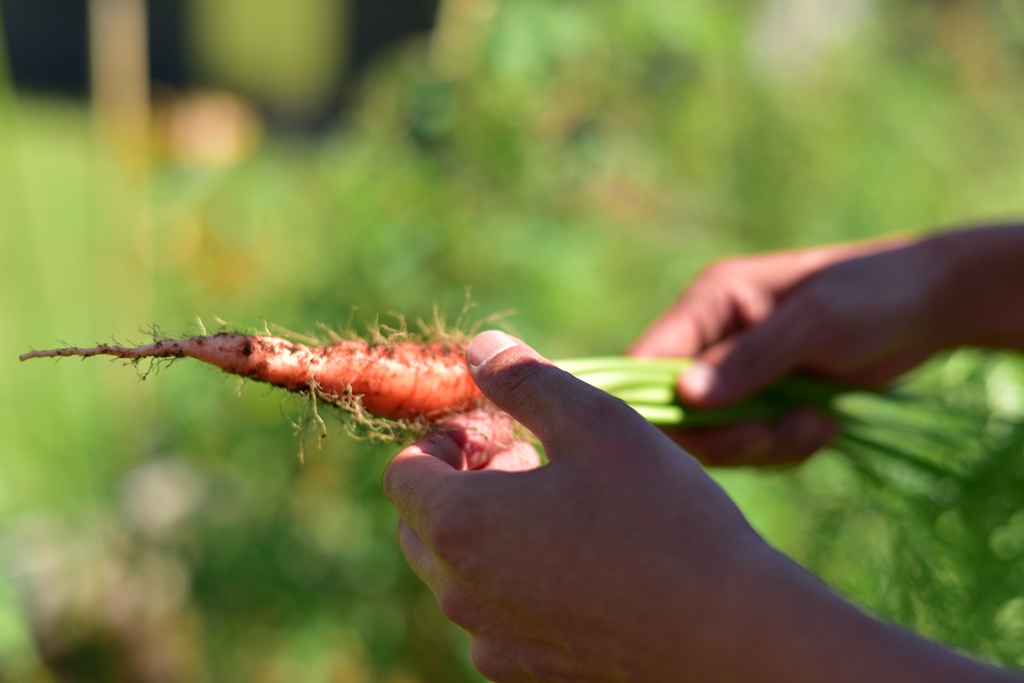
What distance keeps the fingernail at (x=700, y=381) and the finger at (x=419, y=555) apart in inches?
20.7

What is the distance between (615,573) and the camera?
25.3 inches

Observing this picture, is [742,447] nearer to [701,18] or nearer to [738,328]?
[738,328]

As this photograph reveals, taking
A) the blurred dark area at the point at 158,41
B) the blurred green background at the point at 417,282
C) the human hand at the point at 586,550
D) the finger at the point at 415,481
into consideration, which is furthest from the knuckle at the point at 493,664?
the blurred dark area at the point at 158,41

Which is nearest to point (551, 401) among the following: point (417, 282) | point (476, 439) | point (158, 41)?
point (476, 439)

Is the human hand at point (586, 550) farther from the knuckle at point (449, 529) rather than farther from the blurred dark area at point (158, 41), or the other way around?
the blurred dark area at point (158, 41)

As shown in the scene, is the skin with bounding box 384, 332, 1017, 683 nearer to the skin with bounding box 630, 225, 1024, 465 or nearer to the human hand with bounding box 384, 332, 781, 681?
the human hand with bounding box 384, 332, 781, 681

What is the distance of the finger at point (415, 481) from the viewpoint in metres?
0.74

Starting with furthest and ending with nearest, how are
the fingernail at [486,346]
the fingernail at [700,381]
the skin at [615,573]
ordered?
1. the fingernail at [700,381]
2. the fingernail at [486,346]
3. the skin at [615,573]

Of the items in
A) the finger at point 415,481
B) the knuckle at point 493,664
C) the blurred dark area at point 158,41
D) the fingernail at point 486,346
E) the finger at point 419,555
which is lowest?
the blurred dark area at point 158,41

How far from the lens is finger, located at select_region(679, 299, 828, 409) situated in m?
1.21

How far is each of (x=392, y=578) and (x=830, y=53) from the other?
270 centimetres

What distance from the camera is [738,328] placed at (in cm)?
145

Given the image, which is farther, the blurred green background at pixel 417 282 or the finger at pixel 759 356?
the blurred green background at pixel 417 282

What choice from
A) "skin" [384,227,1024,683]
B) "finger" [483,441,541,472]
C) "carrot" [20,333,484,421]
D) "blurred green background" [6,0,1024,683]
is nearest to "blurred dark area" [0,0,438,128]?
"blurred green background" [6,0,1024,683]
